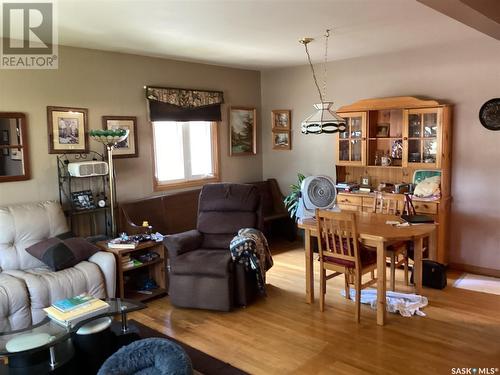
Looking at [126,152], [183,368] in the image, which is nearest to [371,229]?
[183,368]

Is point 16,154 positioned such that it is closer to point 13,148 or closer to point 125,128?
point 13,148

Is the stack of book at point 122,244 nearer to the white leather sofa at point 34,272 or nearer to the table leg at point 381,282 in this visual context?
the white leather sofa at point 34,272

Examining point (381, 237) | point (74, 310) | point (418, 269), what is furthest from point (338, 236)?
point (74, 310)

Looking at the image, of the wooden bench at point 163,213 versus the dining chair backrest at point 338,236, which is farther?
the wooden bench at point 163,213

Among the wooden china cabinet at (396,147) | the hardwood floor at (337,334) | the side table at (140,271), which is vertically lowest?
the hardwood floor at (337,334)

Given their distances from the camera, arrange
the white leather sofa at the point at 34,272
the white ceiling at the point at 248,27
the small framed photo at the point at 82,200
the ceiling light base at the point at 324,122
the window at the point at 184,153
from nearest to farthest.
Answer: the white ceiling at the point at 248,27 → the white leather sofa at the point at 34,272 → the ceiling light base at the point at 324,122 → the small framed photo at the point at 82,200 → the window at the point at 184,153

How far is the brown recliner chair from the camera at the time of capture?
385cm

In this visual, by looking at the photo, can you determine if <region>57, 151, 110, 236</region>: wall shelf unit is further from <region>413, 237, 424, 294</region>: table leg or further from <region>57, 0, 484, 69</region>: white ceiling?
<region>413, 237, 424, 294</region>: table leg

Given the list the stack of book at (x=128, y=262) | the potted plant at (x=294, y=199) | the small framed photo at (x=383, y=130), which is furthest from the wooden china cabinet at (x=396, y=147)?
the stack of book at (x=128, y=262)

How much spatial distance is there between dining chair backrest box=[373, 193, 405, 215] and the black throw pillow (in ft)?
9.45

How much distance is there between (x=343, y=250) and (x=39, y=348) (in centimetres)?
230

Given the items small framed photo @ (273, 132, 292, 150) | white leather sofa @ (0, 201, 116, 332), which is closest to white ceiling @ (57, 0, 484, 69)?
small framed photo @ (273, 132, 292, 150)

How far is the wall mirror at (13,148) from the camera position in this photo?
156 inches

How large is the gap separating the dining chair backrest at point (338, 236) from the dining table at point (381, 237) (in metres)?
0.10
